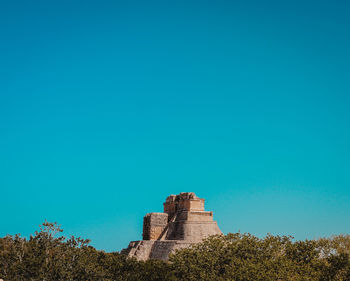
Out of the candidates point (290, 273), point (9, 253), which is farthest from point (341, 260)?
point (9, 253)

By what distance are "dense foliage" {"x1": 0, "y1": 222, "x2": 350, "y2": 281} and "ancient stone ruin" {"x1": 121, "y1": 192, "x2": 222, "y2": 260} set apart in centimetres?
1359

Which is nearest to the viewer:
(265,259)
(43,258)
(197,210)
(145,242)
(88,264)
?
(43,258)

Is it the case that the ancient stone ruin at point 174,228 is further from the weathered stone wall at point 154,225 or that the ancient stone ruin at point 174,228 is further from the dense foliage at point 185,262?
the dense foliage at point 185,262

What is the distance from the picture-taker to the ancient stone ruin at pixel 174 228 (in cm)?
5431

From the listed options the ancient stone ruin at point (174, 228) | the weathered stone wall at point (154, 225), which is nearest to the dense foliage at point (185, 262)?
the ancient stone ruin at point (174, 228)

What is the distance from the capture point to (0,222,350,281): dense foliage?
3012 cm

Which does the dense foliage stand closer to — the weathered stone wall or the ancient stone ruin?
the ancient stone ruin

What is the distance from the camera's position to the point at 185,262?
36344 mm

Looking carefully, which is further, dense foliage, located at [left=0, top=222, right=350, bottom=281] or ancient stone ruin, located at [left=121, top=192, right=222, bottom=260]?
ancient stone ruin, located at [left=121, top=192, right=222, bottom=260]

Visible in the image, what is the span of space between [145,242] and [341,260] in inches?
1055

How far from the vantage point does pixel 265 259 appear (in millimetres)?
35875

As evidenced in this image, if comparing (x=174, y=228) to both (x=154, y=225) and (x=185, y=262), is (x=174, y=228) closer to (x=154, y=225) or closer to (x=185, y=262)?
(x=154, y=225)

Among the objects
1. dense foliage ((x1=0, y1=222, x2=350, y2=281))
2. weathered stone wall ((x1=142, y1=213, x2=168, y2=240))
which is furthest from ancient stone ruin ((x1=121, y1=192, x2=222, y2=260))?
dense foliage ((x1=0, y1=222, x2=350, y2=281))

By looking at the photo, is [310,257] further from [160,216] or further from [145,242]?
[160,216]
